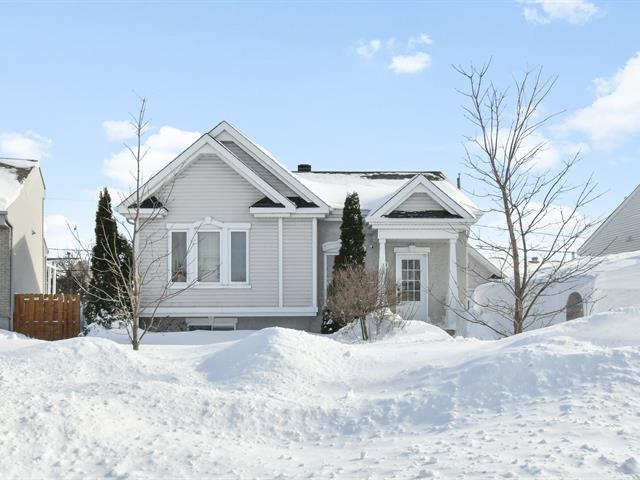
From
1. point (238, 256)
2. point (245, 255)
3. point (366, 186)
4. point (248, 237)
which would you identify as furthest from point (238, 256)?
point (366, 186)

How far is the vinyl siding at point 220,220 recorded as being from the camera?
→ 1872 centimetres

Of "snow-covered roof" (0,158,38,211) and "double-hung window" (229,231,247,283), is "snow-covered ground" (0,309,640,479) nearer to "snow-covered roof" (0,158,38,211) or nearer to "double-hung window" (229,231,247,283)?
"double-hung window" (229,231,247,283)

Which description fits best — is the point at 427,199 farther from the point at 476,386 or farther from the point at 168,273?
the point at 476,386

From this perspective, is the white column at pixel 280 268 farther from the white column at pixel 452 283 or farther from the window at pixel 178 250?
the white column at pixel 452 283

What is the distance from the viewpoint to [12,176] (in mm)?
21188

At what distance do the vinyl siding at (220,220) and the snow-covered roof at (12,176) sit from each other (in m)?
4.11

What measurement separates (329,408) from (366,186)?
15.1 m

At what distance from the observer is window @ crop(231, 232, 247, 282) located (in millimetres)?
18844

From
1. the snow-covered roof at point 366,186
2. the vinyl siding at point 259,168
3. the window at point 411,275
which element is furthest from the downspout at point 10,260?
the window at point 411,275

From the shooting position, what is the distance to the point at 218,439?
7.31 meters

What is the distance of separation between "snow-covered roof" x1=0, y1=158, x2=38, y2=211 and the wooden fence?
278 cm

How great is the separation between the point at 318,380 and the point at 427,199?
10.6m

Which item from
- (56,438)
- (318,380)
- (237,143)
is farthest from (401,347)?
(237,143)

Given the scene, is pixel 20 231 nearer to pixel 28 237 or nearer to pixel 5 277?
pixel 28 237
